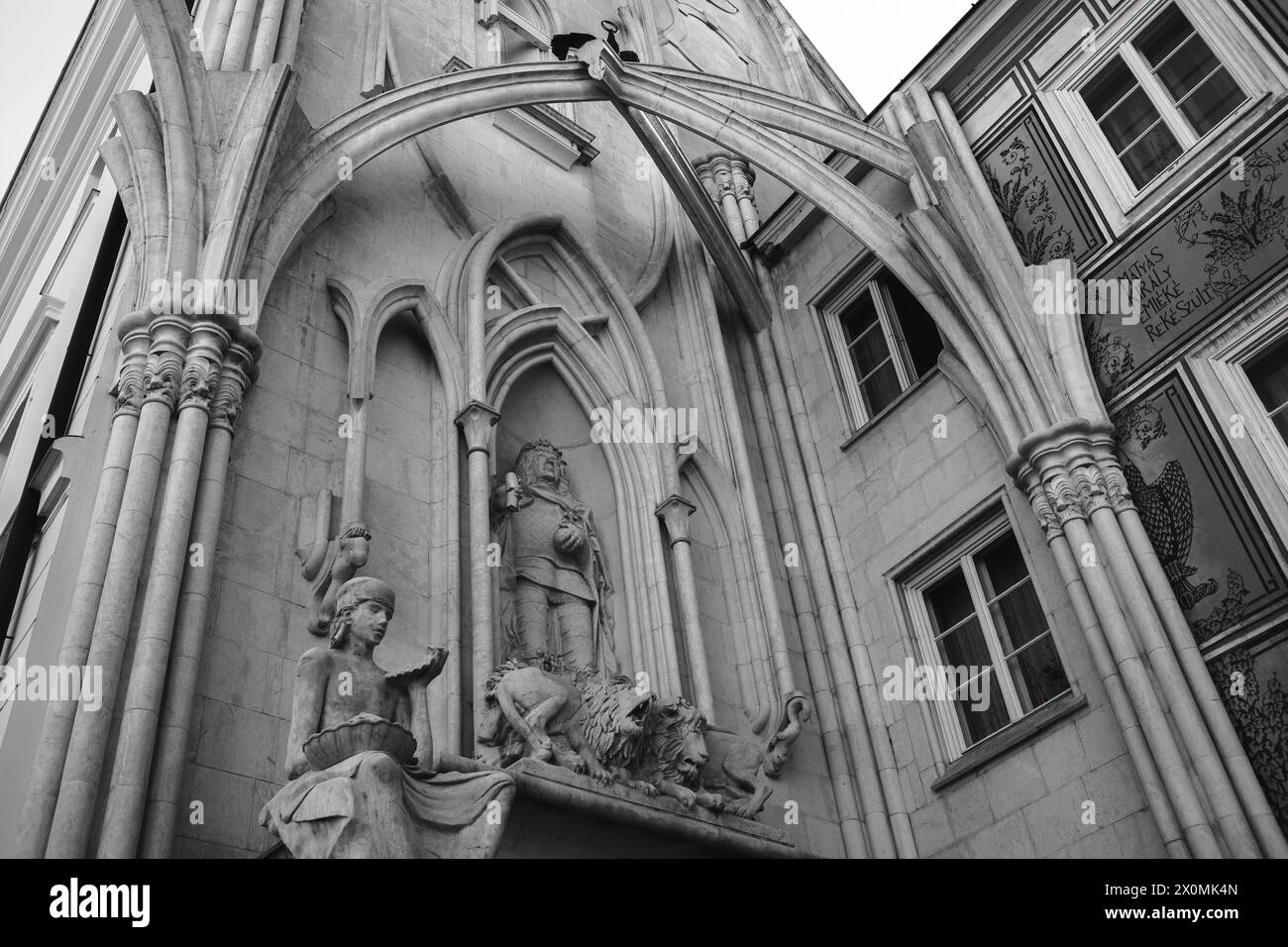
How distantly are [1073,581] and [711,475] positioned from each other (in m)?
3.42

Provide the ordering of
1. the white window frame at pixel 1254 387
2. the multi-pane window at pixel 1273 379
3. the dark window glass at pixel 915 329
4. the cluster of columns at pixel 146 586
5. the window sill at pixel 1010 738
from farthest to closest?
the dark window glass at pixel 915 329 < the window sill at pixel 1010 738 < the multi-pane window at pixel 1273 379 < the white window frame at pixel 1254 387 < the cluster of columns at pixel 146 586

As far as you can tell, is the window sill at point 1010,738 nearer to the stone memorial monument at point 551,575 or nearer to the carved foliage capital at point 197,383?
the stone memorial monument at point 551,575

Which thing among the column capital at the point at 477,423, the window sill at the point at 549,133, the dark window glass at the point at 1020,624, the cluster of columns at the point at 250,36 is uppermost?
the window sill at the point at 549,133

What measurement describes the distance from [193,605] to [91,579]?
566 millimetres

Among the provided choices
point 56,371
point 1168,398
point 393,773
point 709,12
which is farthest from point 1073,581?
point 709,12

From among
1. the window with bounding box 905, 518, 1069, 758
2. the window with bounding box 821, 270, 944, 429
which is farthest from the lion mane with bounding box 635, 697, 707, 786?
the window with bounding box 821, 270, 944, 429

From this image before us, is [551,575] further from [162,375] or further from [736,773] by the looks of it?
[162,375]

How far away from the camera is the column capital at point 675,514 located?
35.0 feet

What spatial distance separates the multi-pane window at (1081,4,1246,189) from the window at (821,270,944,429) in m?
2.36

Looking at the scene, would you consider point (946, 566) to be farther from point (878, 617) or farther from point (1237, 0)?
point (1237, 0)

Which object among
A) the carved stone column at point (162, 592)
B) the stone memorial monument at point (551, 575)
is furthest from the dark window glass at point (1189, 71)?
the carved stone column at point (162, 592)

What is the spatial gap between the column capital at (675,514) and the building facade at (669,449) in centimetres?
6

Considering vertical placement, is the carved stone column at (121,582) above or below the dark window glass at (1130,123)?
below

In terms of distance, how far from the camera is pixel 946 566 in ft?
35.8
